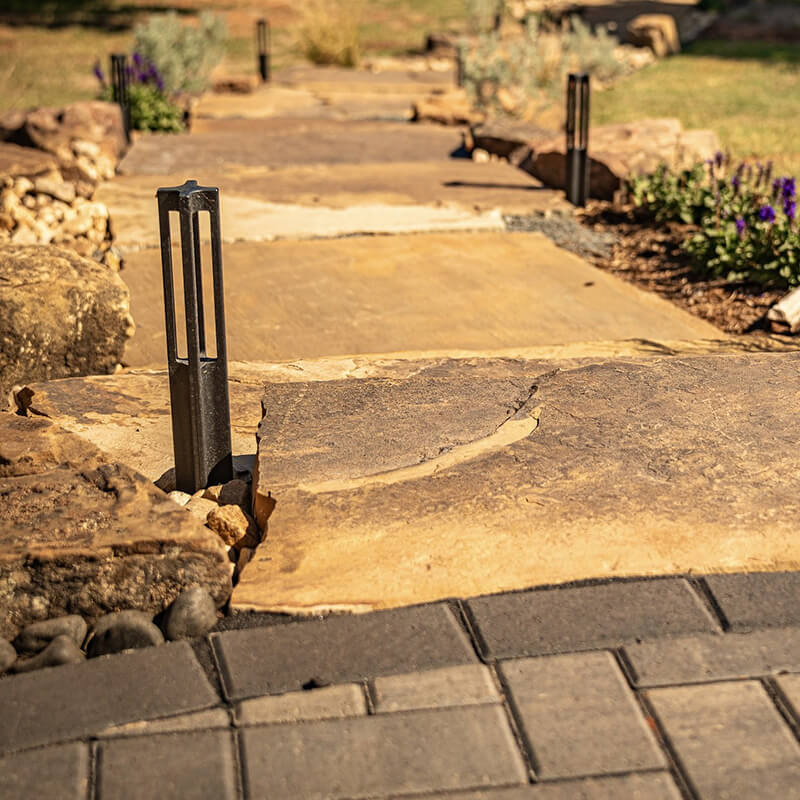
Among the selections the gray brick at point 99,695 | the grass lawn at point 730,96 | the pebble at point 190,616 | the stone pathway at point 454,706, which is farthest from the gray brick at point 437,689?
the grass lawn at point 730,96

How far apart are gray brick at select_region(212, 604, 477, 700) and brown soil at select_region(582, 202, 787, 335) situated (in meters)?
2.84

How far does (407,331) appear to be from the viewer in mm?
4578

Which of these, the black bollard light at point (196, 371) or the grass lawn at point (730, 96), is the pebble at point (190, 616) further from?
the grass lawn at point (730, 96)

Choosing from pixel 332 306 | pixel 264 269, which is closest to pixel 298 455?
pixel 332 306

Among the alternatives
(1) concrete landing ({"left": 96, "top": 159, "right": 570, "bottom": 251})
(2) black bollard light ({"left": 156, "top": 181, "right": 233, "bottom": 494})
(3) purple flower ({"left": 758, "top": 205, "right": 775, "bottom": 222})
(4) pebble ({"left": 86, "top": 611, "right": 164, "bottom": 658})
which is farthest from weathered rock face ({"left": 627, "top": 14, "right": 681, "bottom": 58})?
(4) pebble ({"left": 86, "top": 611, "right": 164, "bottom": 658})

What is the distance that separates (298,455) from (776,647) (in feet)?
4.09

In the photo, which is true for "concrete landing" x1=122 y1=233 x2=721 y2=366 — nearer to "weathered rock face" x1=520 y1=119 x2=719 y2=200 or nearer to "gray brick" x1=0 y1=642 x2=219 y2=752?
"weathered rock face" x1=520 y1=119 x2=719 y2=200

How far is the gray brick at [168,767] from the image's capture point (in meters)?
1.82

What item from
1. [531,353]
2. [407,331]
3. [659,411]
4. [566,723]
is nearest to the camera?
[566,723]

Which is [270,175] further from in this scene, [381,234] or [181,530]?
[181,530]

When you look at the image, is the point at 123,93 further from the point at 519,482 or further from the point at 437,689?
the point at 437,689

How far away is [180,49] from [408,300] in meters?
7.75

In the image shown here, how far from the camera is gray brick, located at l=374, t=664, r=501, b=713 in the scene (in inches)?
79.3

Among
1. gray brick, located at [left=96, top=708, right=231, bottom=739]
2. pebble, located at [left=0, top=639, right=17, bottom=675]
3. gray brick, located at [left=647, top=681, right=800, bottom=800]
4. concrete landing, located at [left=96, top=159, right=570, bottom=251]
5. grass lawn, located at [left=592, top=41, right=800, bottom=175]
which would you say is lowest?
pebble, located at [left=0, top=639, right=17, bottom=675]
